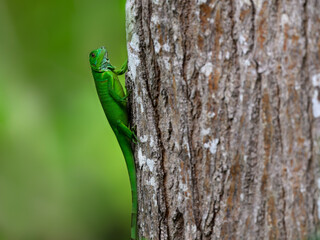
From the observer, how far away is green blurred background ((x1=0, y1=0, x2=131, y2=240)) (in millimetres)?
4746

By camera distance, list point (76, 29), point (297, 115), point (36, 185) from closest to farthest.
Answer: point (297, 115), point (76, 29), point (36, 185)

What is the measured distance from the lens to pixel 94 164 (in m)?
4.91

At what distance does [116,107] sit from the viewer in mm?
2432

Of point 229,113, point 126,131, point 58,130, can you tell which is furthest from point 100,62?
point 58,130

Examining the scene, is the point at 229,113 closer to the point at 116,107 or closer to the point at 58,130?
the point at 116,107

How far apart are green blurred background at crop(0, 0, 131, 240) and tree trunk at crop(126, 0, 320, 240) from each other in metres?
2.78

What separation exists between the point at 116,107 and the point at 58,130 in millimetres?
2581

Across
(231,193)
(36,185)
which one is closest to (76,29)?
(36,185)

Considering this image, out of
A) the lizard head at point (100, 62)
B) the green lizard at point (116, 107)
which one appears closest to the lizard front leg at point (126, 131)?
the green lizard at point (116, 107)

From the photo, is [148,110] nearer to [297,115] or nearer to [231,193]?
[231,193]

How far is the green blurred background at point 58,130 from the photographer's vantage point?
4.75 meters

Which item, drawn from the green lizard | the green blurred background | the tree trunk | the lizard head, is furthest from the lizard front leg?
the green blurred background

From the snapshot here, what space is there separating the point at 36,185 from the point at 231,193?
4.06m

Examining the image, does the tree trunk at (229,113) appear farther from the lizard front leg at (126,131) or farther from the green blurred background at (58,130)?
the green blurred background at (58,130)
